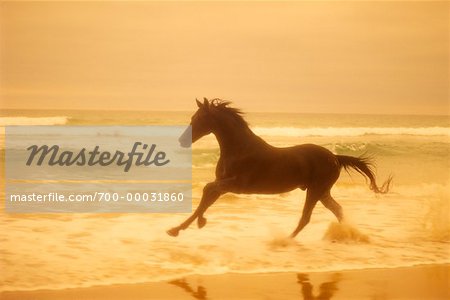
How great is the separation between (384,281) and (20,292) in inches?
105

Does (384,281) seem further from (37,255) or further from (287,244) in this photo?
(37,255)

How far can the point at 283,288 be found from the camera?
4020 millimetres

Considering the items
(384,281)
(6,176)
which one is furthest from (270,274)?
(6,176)

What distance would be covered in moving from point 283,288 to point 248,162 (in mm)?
1485

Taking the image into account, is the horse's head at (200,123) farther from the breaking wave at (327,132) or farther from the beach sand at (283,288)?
the breaking wave at (327,132)

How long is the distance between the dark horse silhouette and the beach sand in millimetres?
932

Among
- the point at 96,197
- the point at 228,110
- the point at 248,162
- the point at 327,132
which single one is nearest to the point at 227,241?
the point at 248,162

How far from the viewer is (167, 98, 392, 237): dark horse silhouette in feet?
16.8

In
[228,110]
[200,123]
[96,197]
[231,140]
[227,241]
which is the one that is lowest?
[96,197]

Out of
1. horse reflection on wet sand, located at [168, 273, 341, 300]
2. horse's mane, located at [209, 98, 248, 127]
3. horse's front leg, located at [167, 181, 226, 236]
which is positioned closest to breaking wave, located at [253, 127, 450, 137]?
horse's mane, located at [209, 98, 248, 127]

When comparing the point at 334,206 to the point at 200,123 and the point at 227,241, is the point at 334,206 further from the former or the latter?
the point at 200,123

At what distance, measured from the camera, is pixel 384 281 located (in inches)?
169

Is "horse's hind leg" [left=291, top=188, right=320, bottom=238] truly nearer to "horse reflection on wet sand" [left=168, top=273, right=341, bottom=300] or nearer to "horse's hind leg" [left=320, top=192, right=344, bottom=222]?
"horse's hind leg" [left=320, top=192, right=344, bottom=222]

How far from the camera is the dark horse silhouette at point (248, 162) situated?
5133mm
